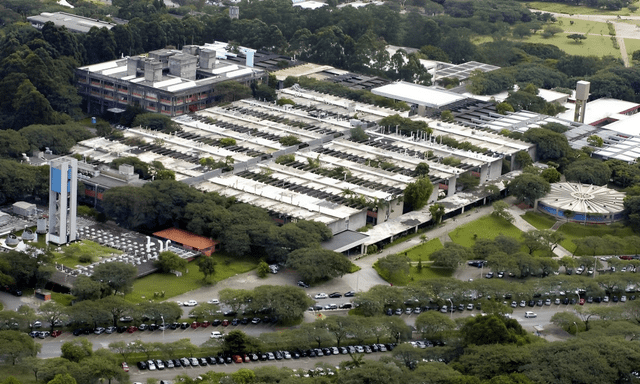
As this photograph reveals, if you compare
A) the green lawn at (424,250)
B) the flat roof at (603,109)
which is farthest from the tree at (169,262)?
the flat roof at (603,109)

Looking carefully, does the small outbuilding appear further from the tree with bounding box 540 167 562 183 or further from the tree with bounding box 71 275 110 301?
the tree with bounding box 540 167 562 183

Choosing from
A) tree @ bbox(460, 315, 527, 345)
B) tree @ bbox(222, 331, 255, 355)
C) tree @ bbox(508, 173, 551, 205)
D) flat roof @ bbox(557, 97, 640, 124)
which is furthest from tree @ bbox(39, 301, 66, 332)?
flat roof @ bbox(557, 97, 640, 124)

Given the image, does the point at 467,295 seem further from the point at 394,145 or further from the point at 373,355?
the point at 394,145

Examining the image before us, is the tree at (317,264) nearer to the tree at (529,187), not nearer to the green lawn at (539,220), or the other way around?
the green lawn at (539,220)

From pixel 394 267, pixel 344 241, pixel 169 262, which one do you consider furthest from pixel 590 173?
pixel 169 262

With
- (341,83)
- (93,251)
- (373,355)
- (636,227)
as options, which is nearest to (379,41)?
(341,83)
